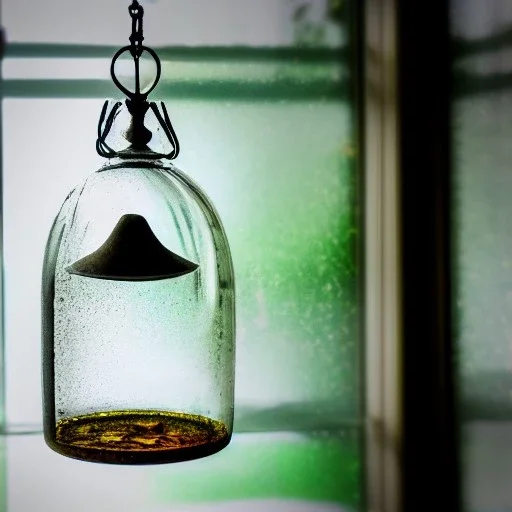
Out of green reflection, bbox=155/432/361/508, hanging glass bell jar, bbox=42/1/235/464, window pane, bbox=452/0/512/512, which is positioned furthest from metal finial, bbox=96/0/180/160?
green reflection, bbox=155/432/361/508

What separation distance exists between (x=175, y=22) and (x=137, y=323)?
1.94ft

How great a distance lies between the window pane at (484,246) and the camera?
1.13m

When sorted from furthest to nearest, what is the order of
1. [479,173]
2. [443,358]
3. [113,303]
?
1. [443,358]
2. [479,173]
3. [113,303]

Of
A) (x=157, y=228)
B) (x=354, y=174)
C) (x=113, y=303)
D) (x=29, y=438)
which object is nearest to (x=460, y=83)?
(x=354, y=174)

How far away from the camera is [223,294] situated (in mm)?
795

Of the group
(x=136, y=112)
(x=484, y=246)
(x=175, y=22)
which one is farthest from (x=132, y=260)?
(x=175, y=22)

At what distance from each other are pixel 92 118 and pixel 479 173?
66 cm

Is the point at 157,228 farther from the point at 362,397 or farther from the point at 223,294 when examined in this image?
the point at 362,397

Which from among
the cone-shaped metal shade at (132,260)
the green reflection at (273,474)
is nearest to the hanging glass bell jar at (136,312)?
the cone-shaped metal shade at (132,260)

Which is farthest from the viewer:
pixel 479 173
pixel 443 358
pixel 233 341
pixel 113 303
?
pixel 443 358

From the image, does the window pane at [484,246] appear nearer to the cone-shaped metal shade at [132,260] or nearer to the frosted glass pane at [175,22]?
the frosted glass pane at [175,22]

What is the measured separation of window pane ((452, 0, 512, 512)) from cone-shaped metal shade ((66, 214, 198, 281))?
2.15 ft

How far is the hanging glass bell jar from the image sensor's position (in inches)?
24.5

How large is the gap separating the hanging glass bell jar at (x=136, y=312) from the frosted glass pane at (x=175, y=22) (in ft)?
1.46
